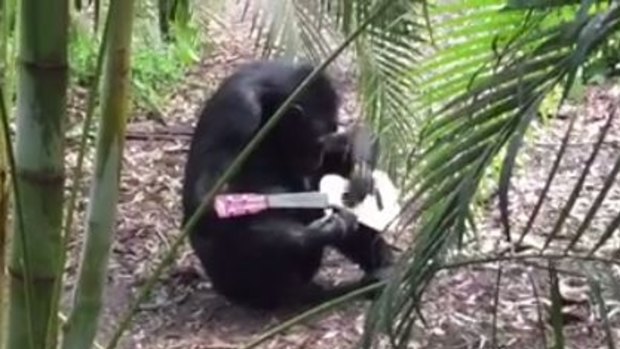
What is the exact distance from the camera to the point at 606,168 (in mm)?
2709

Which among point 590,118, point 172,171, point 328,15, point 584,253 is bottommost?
point 172,171

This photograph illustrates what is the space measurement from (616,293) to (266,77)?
1489 millimetres

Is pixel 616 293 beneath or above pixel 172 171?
above

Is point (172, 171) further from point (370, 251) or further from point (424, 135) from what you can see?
point (424, 135)

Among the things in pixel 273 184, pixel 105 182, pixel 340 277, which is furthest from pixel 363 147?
pixel 105 182

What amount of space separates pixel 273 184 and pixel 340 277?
0.28 m

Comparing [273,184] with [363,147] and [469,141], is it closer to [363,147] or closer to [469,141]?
[363,147]

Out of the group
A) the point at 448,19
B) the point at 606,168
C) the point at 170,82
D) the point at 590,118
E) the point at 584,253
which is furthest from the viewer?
the point at 170,82

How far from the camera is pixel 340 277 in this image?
8.62 feet

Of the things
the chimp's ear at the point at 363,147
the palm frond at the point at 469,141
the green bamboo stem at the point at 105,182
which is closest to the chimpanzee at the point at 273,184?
the chimp's ear at the point at 363,147

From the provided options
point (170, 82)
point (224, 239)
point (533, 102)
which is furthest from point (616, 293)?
point (170, 82)

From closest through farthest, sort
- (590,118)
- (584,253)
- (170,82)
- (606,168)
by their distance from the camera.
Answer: (584,253), (606,168), (590,118), (170,82)

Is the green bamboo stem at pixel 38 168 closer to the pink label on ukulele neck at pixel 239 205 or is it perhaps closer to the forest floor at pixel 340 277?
the forest floor at pixel 340 277

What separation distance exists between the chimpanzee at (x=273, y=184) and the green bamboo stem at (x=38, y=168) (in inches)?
45.1
